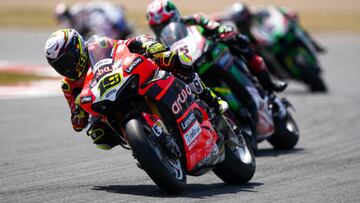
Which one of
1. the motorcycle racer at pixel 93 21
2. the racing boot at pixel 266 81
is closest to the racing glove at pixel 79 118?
the racing boot at pixel 266 81

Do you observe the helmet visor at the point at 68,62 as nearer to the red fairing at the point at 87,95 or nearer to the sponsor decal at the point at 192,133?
the red fairing at the point at 87,95

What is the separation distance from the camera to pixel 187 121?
6.98 metres

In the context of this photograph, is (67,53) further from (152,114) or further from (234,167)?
(234,167)

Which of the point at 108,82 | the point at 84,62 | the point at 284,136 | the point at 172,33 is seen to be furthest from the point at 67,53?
the point at 284,136

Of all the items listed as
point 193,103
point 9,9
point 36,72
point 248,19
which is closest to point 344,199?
point 193,103

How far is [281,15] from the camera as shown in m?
16.7

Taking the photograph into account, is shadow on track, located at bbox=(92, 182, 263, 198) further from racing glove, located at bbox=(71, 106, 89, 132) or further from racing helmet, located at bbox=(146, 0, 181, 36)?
racing helmet, located at bbox=(146, 0, 181, 36)

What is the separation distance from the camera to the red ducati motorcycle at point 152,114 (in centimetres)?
648

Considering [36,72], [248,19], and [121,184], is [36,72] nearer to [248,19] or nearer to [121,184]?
[248,19]

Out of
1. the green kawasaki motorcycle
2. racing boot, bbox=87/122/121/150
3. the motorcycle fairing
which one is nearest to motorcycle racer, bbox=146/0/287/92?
the green kawasaki motorcycle

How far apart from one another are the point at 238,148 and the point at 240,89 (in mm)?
1887

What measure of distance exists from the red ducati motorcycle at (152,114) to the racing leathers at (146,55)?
86 millimetres

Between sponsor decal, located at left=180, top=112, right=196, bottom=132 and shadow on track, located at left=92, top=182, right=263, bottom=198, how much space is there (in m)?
0.53

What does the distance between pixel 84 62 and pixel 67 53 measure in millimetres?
215
